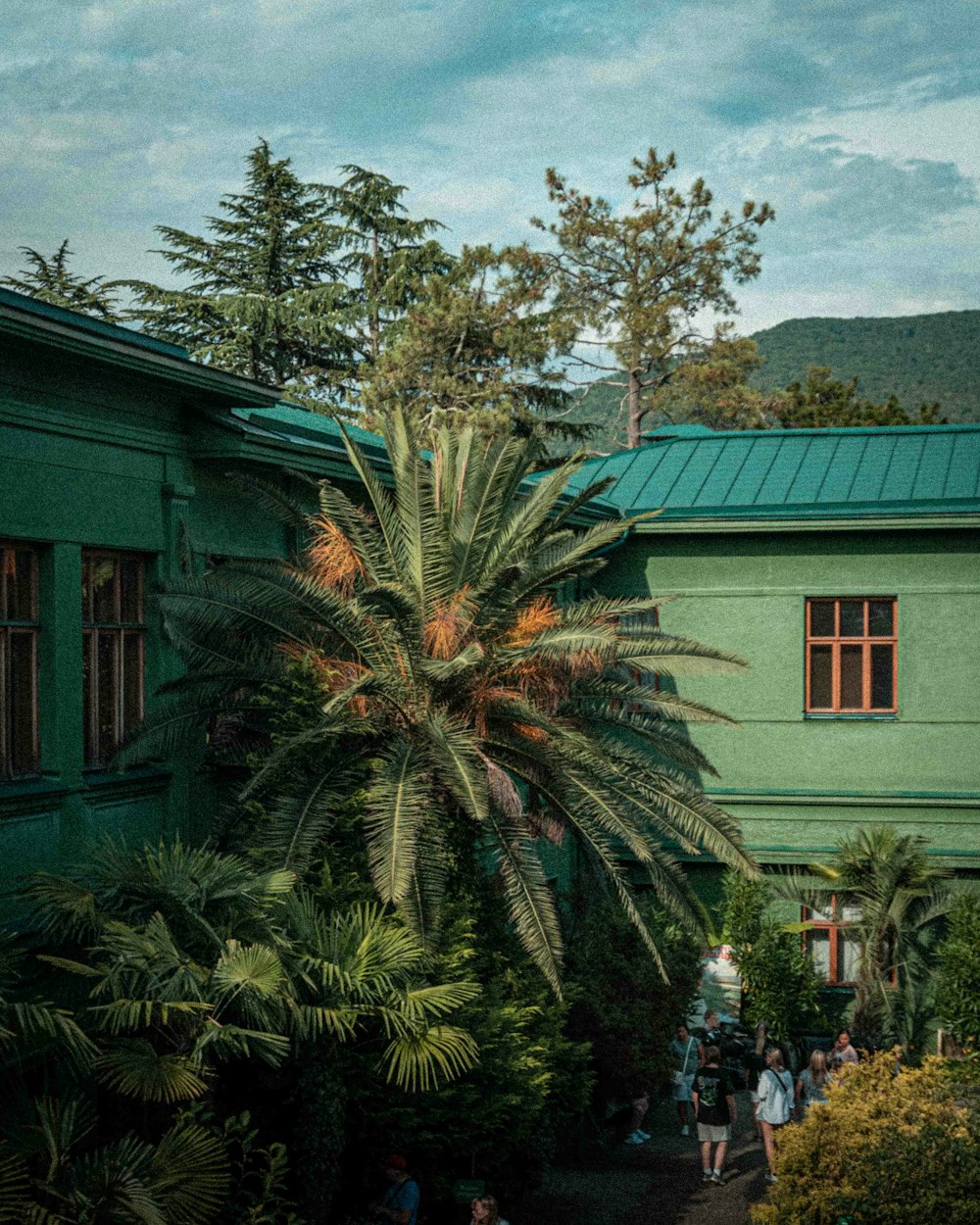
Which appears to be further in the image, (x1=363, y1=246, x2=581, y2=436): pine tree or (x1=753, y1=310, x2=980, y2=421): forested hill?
(x1=753, y1=310, x2=980, y2=421): forested hill

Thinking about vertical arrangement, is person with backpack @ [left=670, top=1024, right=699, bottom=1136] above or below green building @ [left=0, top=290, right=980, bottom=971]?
below

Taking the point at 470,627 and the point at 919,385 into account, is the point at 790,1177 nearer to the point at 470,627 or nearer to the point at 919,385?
the point at 470,627

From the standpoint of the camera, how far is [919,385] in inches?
3935

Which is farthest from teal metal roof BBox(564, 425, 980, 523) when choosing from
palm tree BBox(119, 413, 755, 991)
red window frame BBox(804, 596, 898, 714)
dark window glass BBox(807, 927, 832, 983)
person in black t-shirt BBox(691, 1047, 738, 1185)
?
person in black t-shirt BBox(691, 1047, 738, 1185)

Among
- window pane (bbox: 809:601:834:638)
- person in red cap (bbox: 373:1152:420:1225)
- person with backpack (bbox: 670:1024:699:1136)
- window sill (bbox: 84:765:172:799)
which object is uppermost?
window pane (bbox: 809:601:834:638)

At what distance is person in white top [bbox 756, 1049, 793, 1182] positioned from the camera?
1596 cm

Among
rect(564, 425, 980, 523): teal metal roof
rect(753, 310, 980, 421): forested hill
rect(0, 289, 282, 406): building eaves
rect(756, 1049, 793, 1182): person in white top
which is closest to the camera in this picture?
rect(0, 289, 282, 406): building eaves

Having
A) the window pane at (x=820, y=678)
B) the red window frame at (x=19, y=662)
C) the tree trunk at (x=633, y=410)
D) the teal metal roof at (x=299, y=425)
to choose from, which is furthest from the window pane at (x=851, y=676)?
the tree trunk at (x=633, y=410)

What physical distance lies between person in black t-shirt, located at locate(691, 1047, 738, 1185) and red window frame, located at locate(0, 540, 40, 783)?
773 centimetres

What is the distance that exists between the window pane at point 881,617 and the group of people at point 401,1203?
12.9 m

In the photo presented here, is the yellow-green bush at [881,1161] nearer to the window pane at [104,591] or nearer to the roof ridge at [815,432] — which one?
the window pane at [104,591]

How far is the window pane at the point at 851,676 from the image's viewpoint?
75.8ft

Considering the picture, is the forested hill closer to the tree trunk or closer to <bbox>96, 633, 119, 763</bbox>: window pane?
the tree trunk

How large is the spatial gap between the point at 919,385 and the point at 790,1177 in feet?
306
